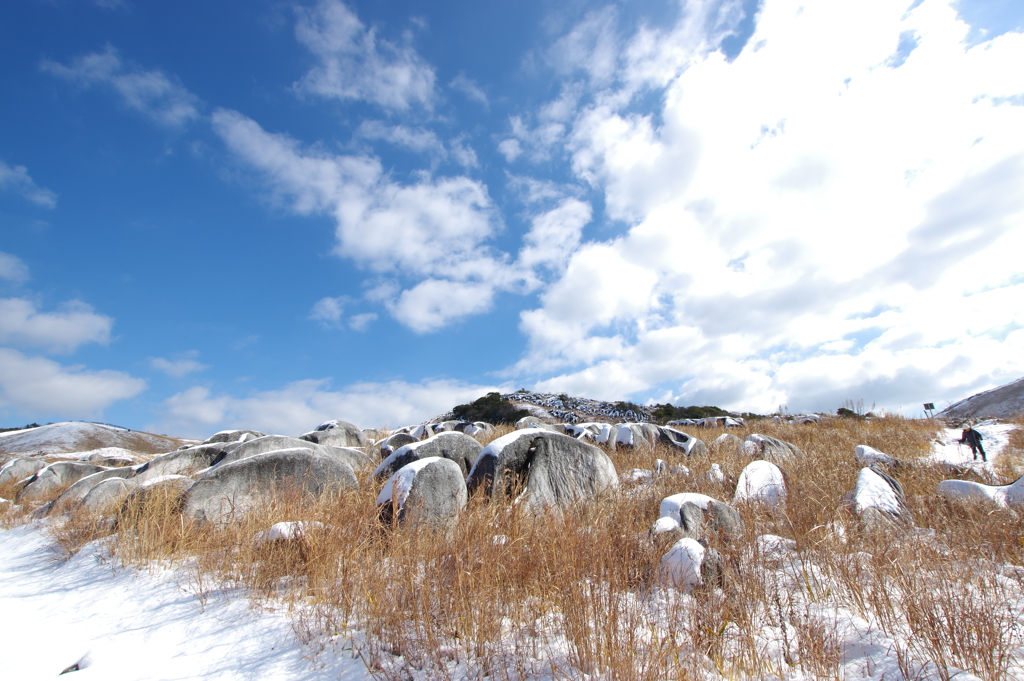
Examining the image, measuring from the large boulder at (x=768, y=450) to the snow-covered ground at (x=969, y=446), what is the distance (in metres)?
2.14

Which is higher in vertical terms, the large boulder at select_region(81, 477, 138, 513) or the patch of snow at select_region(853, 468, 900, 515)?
the large boulder at select_region(81, 477, 138, 513)

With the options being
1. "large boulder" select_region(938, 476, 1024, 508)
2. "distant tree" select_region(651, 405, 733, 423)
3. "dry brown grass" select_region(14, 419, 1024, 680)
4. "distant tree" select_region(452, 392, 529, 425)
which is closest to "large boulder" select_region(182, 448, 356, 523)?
"dry brown grass" select_region(14, 419, 1024, 680)

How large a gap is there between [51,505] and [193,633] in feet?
27.6

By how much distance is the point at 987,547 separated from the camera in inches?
133

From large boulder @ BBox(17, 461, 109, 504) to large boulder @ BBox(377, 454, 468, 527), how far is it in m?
11.1

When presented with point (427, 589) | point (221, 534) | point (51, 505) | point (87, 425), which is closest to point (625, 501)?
point (427, 589)

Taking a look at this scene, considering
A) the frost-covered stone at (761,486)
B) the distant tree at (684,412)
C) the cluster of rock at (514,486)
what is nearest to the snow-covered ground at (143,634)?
the cluster of rock at (514,486)

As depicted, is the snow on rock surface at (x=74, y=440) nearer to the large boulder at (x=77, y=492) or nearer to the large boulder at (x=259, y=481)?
the large boulder at (x=77, y=492)

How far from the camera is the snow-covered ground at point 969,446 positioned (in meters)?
7.71

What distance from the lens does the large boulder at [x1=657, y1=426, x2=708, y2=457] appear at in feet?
31.0

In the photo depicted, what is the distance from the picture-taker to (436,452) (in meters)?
6.77

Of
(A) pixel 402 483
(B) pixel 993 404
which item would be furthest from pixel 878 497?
(B) pixel 993 404

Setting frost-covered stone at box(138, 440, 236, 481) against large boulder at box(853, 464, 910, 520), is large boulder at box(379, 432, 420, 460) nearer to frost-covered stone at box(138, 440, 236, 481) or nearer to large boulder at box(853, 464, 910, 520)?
frost-covered stone at box(138, 440, 236, 481)

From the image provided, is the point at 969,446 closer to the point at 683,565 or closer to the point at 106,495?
the point at 683,565
